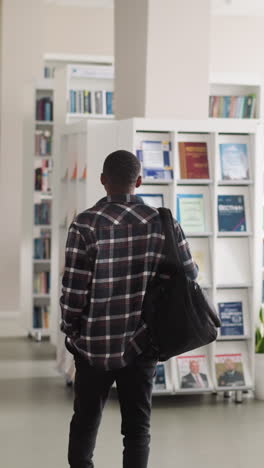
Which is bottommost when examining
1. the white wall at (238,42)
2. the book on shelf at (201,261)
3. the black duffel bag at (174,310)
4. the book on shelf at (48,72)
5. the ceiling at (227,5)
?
the book on shelf at (201,261)

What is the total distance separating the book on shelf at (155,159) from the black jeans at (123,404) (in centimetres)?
290

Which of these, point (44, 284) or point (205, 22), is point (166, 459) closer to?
point (205, 22)

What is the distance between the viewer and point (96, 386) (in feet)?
11.2

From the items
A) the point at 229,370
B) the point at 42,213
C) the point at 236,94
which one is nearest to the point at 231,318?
the point at 229,370

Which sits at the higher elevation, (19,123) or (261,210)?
(19,123)

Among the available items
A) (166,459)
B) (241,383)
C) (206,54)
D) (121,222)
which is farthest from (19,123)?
(121,222)

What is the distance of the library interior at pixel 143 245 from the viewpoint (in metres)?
3.41

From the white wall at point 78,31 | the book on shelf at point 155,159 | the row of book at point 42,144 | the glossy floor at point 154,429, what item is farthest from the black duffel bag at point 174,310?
the white wall at point 78,31

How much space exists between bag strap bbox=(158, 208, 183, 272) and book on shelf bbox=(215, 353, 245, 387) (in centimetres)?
308

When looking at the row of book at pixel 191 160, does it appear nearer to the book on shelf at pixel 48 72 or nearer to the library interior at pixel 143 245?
the library interior at pixel 143 245

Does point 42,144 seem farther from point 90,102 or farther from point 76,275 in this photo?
point 76,275

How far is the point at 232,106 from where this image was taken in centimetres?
1067

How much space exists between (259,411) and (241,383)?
0.33 m

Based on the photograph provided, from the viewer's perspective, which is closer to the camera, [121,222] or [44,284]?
[121,222]
